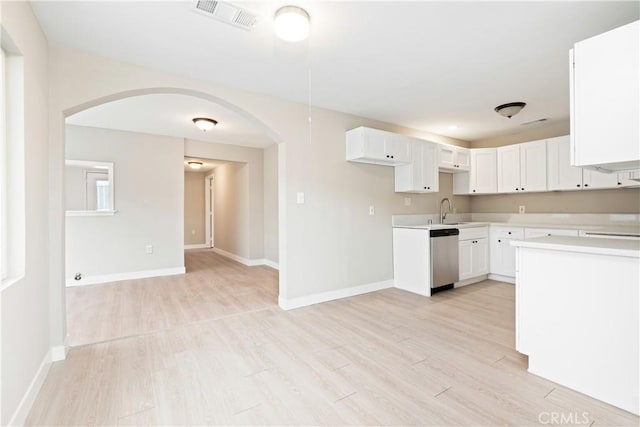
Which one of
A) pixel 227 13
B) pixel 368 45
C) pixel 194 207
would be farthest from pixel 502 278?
pixel 194 207

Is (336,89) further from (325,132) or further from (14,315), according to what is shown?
(14,315)

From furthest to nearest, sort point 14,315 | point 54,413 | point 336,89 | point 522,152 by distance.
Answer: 1. point 522,152
2. point 336,89
3. point 54,413
4. point 14,315

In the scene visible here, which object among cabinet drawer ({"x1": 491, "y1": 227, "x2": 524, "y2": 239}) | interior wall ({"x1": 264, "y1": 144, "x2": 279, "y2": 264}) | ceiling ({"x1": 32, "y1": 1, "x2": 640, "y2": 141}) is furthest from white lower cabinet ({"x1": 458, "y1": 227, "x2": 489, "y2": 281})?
interior wall ({"x1": 264, "y1": 144, "x2": 279, "y2": 264})

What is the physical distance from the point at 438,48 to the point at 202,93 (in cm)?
221

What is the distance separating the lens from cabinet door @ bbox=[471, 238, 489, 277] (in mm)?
4500

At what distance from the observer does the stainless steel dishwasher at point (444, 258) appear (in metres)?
3.90

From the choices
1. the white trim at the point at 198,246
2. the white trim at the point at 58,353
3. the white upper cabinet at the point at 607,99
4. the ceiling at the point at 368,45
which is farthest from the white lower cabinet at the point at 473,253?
the white trim at the point at 198,246

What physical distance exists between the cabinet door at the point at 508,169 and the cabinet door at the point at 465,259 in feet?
3.93

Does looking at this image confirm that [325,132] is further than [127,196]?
No

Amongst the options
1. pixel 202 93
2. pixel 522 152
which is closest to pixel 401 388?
pixel 202 93

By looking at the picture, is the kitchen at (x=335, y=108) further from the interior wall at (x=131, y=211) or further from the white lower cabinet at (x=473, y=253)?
the interior wall at (x=131, y=211)

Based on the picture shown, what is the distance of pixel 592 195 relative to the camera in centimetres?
428

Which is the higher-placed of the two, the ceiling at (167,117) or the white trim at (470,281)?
the ceiling at (167,117)
